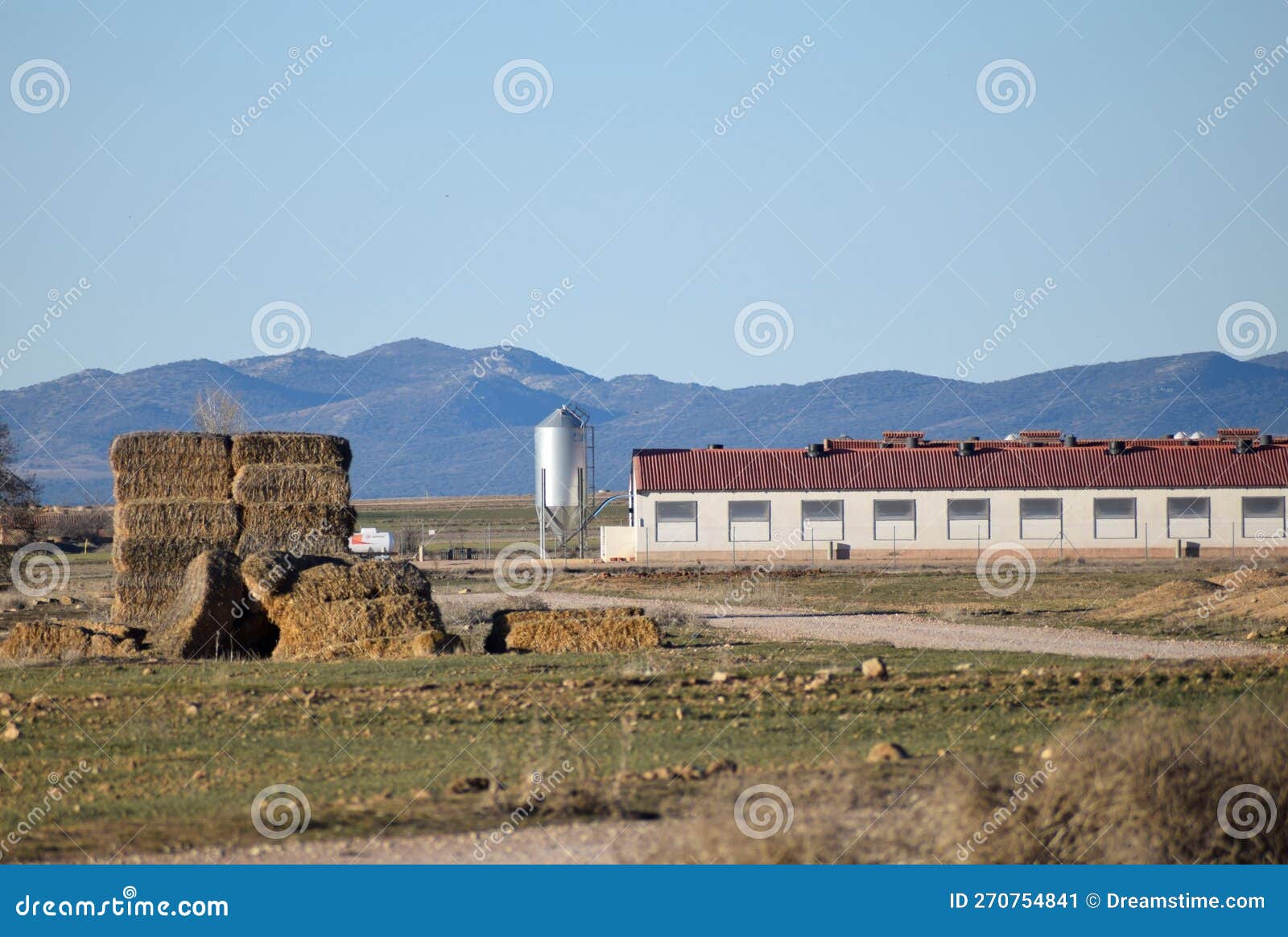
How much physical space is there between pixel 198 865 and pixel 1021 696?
890 centimetres

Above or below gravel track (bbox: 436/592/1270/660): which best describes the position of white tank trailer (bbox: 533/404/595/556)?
above

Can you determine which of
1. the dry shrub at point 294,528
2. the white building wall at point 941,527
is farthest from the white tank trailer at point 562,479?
the dry shrub at point 294,528

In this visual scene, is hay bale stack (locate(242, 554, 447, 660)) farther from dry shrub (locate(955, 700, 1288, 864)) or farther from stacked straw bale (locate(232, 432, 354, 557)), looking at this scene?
dry shrub (locate(955, 700, 1288, 864))

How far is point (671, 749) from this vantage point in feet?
40.8

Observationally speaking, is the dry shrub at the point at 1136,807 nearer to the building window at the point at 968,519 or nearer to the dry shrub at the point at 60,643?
the dry shrub at the point at 60,643

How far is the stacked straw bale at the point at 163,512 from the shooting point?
2580 cm

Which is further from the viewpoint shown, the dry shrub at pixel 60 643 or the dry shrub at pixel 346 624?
the dry shrub at pixel 60 643

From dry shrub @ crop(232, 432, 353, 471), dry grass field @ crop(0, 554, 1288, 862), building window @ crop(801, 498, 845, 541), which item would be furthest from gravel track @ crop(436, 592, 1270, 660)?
building window @ crop(801, 498, 845, 541)

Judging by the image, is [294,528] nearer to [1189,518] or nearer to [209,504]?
[209,504]

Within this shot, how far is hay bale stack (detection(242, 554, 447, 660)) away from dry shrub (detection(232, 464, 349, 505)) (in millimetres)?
4997

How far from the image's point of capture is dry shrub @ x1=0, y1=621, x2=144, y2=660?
859 inches

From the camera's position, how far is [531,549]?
66.1 m

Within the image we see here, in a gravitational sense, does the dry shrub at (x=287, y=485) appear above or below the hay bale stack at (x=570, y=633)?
above

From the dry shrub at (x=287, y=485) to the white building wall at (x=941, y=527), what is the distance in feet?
88.4
